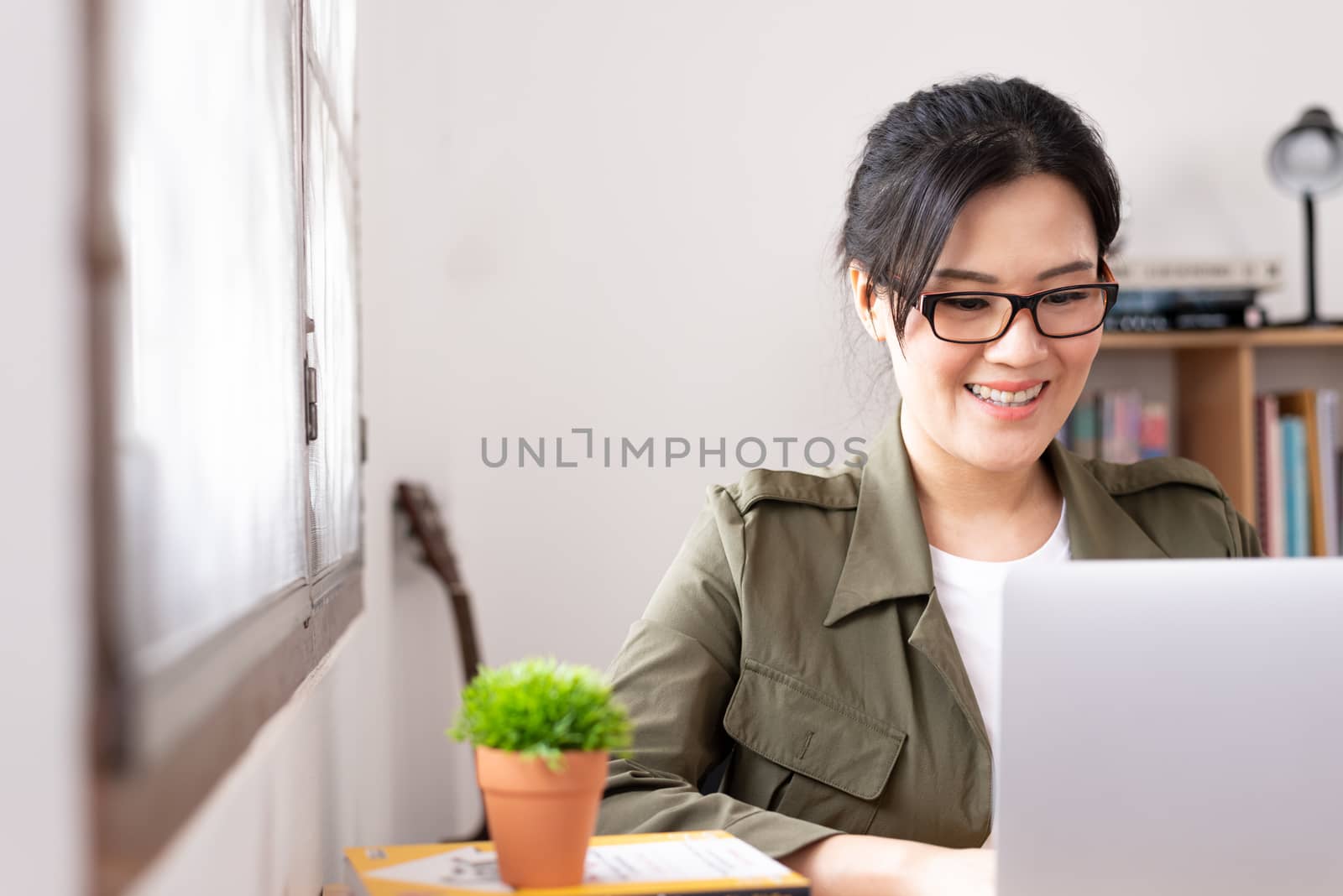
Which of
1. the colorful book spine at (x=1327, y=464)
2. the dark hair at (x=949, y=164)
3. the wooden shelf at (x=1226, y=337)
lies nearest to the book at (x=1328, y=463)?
the colorful book spine at (x=1327, y=464)

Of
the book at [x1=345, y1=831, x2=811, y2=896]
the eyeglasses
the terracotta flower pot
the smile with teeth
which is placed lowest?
the book at [x1=345, y1=831, x2=811, y2=896]

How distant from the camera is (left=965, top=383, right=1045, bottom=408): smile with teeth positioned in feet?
4.33

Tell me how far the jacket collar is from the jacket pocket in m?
0.09

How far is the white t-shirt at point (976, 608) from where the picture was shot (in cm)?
127

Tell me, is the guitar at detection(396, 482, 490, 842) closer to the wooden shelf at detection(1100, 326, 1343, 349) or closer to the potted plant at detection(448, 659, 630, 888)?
the wooden shelf at detection(1100, 326, 1343, 349)

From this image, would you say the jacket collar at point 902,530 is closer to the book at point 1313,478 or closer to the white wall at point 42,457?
the white wall at point 42,457

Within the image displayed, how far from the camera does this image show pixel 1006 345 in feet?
4.21

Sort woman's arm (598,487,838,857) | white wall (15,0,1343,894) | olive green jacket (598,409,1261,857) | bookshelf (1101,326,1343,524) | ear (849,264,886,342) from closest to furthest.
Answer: woman's arm (598,487,838,857) → olive green jacket (598,409,1261,857) → ear (849,264,886,342) → bookshelf (1101,326,1343,524) → white wall (15,0,1343,894)

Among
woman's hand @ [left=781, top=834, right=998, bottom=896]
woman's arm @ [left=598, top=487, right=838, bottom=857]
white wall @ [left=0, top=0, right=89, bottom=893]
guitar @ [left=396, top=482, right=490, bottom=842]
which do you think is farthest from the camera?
guitar @ [left=396, top=482, right=490, bottom=842]

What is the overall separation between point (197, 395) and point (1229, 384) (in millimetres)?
2581

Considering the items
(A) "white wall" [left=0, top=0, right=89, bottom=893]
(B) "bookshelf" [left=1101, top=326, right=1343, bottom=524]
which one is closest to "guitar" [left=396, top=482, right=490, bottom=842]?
(B) "bookshelf" [left=1101, top=326, right=1343, bottom=524]

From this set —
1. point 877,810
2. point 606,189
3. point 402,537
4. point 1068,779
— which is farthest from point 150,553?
point 606,189

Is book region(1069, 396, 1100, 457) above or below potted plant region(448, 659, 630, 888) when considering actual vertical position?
Result: above

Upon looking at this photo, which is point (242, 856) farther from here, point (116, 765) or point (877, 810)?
point (877, 810)
